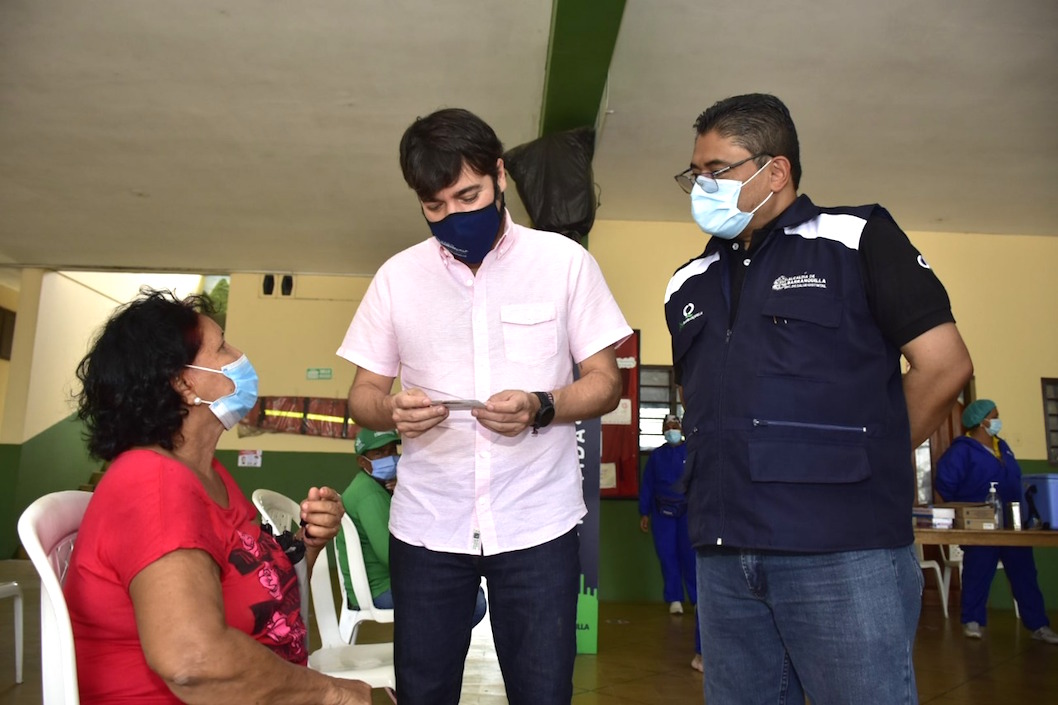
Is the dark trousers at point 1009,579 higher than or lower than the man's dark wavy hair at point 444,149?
lower

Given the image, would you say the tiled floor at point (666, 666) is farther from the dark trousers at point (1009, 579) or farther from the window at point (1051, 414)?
the window at point (1051, 414)

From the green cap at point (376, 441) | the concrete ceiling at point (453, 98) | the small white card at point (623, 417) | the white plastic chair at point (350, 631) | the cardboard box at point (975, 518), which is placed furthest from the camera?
the small white card at point (623, 417)

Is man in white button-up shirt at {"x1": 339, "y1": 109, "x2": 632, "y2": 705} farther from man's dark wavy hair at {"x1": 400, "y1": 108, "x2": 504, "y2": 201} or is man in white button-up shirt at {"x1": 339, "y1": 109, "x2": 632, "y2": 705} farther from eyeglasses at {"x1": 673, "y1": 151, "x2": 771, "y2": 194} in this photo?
eyeglasses at {"x1": 673, "y1": 151, "x2": 771, "y2": 194}

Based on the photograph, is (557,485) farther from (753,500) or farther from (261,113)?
(261,113)

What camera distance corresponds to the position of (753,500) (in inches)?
61.2

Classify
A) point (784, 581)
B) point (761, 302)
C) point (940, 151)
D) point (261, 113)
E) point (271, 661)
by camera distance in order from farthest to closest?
point (940, 151) → point (261, 113) → point (761, 302) → point (784, 581) → point (271, 661)

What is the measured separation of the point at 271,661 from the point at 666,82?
475cm

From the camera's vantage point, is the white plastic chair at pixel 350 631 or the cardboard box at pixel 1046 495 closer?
the white plastic chair at pixel 350 631

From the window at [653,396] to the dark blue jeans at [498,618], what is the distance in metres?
6.35

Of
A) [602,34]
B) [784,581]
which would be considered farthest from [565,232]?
[784,581]

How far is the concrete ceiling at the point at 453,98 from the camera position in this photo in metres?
4.68

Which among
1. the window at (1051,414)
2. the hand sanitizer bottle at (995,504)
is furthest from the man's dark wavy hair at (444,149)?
the window at (1051,414)

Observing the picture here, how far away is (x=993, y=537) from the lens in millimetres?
4730

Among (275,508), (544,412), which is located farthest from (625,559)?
(544,412)
